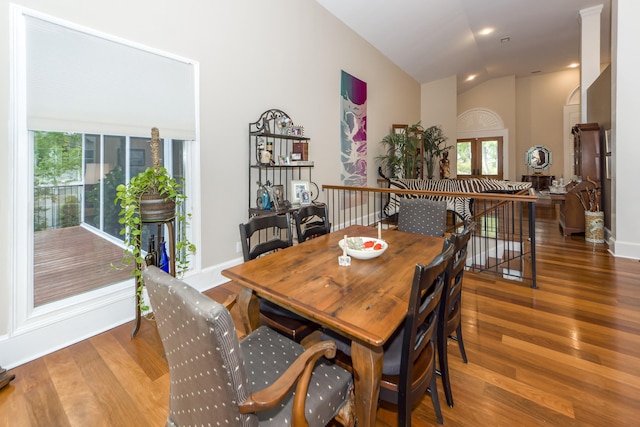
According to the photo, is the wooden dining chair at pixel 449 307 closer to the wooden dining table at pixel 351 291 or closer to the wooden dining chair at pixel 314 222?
the wooden dining table at pixel 351 291

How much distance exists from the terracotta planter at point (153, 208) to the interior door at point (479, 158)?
9871 millimetres

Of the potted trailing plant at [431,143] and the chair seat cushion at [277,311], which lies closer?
the chair seat cushion at [277,311]

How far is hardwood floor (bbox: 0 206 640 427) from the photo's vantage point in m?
1.58

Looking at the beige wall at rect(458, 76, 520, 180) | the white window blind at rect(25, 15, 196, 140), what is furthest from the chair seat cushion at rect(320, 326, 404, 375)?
the beige wall at rect(458, 76, 520, 180)

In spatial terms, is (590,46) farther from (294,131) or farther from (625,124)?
(294,131)

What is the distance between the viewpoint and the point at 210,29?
303cm

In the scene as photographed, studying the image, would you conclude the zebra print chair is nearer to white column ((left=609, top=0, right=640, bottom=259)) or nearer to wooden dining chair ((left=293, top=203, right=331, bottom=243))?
white column ((left=609, top=0, right=640, bottom=259))

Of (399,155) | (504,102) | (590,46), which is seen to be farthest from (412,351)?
(504,102)

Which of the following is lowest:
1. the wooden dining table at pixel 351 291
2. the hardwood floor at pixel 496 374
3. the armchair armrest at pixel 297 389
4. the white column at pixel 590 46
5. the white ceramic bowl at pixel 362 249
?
the hardwood floor at pixel 496 374

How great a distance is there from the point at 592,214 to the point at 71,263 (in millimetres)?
6591

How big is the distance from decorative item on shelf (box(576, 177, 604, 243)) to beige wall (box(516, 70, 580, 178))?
5.08 m

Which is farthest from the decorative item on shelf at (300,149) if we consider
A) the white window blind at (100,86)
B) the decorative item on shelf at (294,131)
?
the white window blind at (100,86)

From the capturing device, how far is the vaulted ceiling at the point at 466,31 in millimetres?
4957

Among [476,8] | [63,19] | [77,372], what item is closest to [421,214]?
[77,372]
